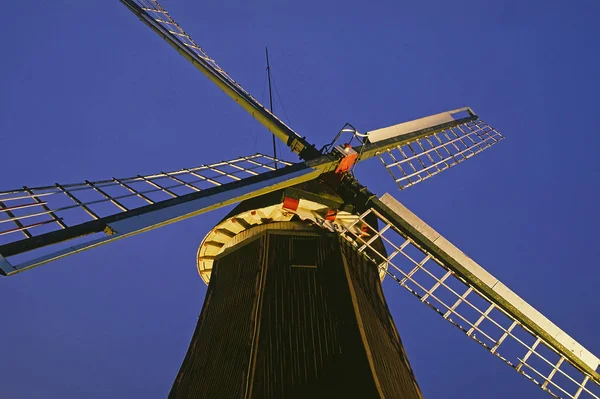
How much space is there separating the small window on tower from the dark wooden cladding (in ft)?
0.04

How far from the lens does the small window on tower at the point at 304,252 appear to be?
5.81m

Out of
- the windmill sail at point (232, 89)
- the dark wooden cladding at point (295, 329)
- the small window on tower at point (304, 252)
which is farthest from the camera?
the windmill sail at point (232, 89)

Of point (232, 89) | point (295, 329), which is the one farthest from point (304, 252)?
point (232, 89)

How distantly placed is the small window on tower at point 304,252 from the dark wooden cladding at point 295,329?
0.5 inches

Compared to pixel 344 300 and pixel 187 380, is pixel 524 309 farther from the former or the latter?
pixel 187 380

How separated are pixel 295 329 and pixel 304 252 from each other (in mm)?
1167

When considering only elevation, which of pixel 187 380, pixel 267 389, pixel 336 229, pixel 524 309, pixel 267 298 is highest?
pixel 524 309

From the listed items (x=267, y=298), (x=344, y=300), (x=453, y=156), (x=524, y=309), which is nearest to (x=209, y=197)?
(x=267, y=298)

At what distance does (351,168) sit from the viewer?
7.58 metres

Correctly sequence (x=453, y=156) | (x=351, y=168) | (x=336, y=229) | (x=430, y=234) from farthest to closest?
(x=453, y=156) → (x=351, y=168) → (x=430, y=234) → (x=336, y=229)

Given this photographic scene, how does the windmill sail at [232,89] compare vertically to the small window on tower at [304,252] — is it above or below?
above

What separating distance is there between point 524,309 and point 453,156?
14.6ft

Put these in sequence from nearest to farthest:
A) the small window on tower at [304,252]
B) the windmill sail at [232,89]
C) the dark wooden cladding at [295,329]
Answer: the dark wooden cladding at [295,329], the small window on tower at [304,252], the windmill sail at [232,89]

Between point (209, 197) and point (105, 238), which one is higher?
point (209, 197)
